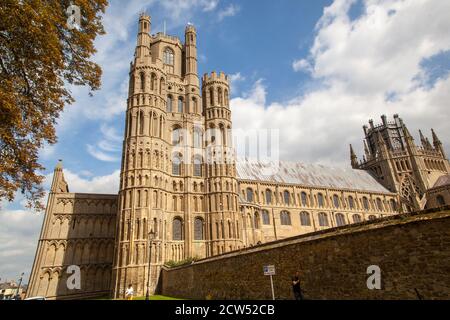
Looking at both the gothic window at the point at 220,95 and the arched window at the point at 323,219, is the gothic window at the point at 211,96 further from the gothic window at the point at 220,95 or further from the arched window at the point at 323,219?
the arched window at the point at 323,219

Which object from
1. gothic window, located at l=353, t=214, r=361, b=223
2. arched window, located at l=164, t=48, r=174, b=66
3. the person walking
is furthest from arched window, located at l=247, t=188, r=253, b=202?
the person walking

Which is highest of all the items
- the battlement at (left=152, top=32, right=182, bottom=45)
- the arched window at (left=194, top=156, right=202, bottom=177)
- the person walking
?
the battlement at (left=152, top=32, right=182, bottom=45)

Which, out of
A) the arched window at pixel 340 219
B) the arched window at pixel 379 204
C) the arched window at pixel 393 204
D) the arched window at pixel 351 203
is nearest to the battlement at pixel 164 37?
the arched window at pixel 340 219

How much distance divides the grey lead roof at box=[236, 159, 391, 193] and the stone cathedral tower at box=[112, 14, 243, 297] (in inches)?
363

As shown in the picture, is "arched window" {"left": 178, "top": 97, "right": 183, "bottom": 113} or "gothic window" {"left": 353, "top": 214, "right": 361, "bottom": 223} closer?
"arched window" {"left": 178, "top": 97, "right": 183, "bottom": 113}

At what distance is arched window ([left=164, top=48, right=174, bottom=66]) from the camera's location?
4444 centimetres

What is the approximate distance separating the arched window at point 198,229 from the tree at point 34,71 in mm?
23932

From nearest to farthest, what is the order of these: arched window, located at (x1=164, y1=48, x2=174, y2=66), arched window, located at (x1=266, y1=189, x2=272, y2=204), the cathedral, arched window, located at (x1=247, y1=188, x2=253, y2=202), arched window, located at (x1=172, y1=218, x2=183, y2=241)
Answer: the cathedral → arched window, located at (x1=172, y1=218, x2=183, y2=241) → arched window, located at (x1=247, y1=188, x2=253, y2=202) → arched window, located at (x1=266, y1=189, x2=272, y2=204) → arched window, located at (x1=164, y1=48, x2=174, y2=66)

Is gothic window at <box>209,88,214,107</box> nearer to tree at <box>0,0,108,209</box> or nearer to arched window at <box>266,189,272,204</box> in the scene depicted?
arched window at <box>266,189,272,204</box>

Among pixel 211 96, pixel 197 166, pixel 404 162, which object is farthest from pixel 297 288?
pixel 404 162

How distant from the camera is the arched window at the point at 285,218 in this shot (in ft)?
144

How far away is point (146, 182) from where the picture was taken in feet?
105
